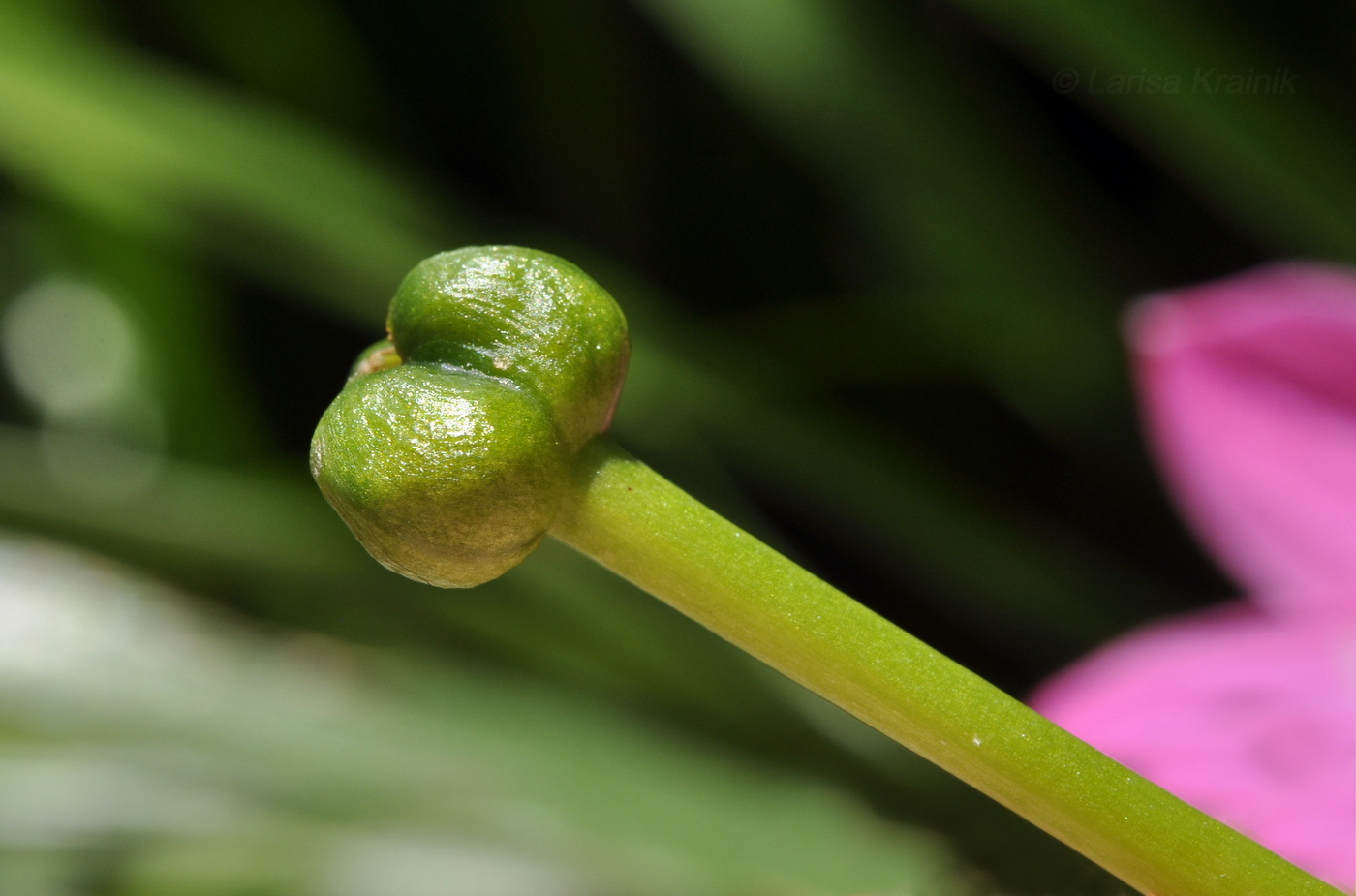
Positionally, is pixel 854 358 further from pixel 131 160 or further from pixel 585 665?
pixel 131 160

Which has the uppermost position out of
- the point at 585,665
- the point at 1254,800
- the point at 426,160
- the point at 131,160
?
the point at 426,160

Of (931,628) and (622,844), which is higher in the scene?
(931,628)

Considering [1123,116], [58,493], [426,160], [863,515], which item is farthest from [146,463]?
[1123,116]

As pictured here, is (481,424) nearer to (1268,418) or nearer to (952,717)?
(952,717)

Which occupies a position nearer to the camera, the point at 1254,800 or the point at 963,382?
the point at 1254,800

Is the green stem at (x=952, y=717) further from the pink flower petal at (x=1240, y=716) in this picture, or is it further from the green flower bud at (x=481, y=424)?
the pink flower petal at (x=1240, y=716)

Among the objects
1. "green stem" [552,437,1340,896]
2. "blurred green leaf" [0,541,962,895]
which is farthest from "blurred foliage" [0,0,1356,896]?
"green stem" [552,437,1340,896]

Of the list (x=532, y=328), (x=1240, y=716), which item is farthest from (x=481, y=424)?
(x=1240, y=716)
